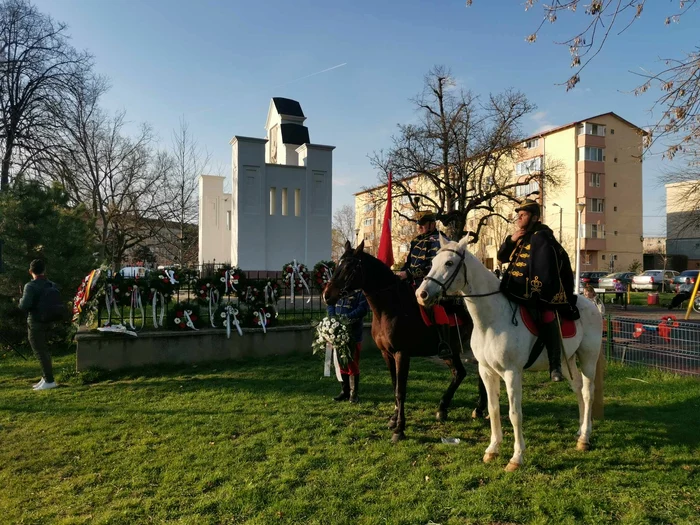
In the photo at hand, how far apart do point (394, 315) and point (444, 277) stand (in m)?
1.67

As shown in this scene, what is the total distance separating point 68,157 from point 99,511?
59.0 feet

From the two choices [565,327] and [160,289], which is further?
[160,289]

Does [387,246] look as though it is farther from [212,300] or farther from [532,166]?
[532,166]

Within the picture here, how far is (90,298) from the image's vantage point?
9.61 m

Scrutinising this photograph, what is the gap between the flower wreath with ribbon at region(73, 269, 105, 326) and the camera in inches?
375

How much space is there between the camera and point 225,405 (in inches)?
285

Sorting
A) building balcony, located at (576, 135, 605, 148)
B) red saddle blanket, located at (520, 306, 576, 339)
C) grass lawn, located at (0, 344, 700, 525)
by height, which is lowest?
grass lawn, located at (0, 344, 700, 525)

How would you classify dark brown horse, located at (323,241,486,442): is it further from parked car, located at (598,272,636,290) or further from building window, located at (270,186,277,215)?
parked car, located at (598,272,636,290)

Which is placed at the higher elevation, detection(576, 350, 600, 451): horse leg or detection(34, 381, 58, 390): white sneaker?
detection(576, 350, 600, 451): horse leg

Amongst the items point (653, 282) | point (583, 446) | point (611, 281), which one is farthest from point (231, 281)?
point (653, 282)

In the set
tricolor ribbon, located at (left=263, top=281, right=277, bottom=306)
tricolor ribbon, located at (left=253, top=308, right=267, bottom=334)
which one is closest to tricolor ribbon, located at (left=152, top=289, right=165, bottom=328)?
tricolor ribbon, located at (left=253, top=308, right=267, bottom=334)

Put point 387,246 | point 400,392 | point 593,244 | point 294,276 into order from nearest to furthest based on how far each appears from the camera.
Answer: point 400,392, point 387,246, point 294,276, point 593,244

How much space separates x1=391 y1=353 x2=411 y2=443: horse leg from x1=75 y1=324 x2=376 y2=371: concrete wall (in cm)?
521

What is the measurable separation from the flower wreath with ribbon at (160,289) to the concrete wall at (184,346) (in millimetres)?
513
